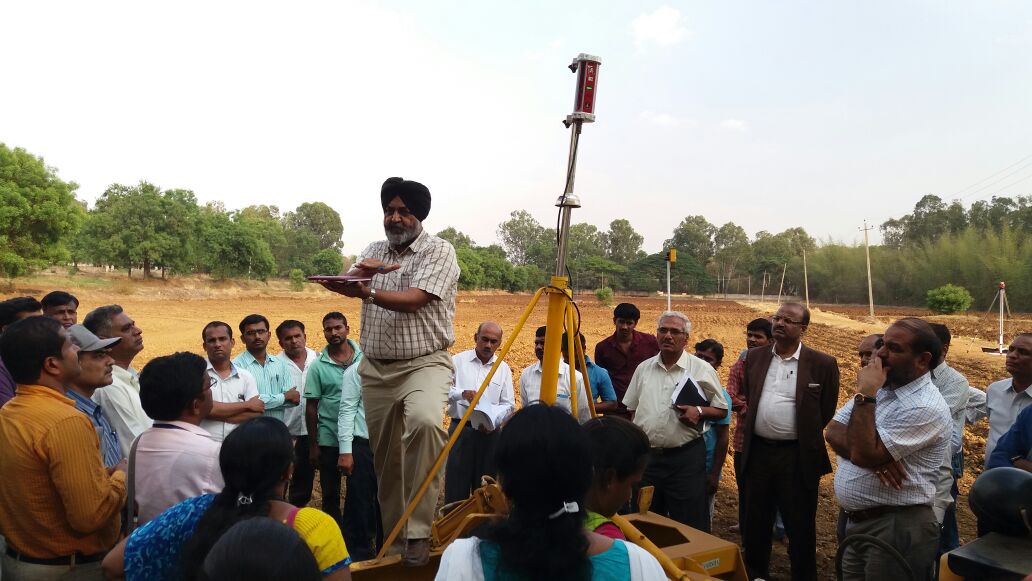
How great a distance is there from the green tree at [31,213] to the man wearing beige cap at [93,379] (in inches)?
1549

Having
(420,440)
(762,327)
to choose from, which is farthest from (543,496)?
(762,327)

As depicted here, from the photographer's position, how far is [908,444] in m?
3.53

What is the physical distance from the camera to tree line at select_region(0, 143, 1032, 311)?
3659 centimetres

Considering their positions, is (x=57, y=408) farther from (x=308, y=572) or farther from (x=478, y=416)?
(x=478, y=416)

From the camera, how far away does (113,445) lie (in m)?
3.65

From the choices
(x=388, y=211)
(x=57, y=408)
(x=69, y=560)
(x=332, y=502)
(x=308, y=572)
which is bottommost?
(x=332, y=502)

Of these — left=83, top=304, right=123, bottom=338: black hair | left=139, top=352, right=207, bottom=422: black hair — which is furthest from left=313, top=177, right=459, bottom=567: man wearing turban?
left=83, top=304, right=123, bottom=338: black hair

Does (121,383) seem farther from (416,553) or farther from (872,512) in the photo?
(872,512)

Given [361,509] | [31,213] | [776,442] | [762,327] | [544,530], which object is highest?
[31,213]

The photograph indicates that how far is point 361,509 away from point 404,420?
2414 mm

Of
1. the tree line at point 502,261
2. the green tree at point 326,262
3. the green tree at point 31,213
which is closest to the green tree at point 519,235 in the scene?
the tree line at point 502,261

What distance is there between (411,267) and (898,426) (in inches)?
115

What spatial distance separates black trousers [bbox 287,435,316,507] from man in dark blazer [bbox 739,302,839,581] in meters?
3.98

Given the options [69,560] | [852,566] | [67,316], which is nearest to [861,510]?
[852,566]
